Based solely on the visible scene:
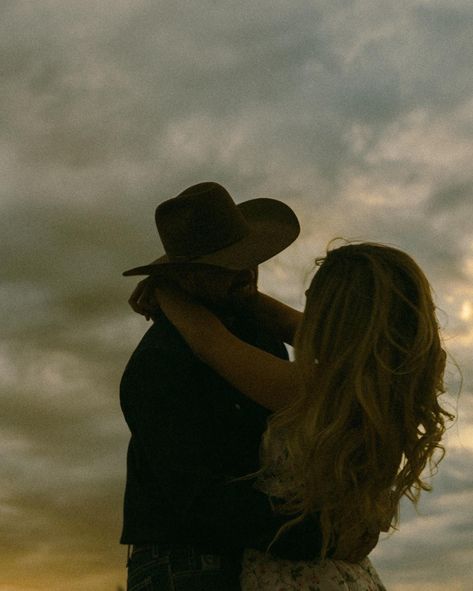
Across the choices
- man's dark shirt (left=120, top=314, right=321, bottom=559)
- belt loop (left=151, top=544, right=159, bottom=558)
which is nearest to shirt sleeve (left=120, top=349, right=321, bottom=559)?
man's dark shirt (left=120, top=314, right=321, bottom=559)

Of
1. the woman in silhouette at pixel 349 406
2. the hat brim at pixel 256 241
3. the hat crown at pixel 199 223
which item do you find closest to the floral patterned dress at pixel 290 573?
the woman in silhouette at pixel 349 406

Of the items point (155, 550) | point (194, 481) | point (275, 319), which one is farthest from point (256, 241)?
point (155, 550)

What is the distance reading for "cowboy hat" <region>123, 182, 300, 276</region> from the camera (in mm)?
5133

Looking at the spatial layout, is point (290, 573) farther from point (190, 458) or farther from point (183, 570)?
point (190, 458)

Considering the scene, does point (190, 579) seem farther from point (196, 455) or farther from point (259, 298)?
point (259, 298)

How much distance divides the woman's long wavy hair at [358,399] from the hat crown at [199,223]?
A: 38.3 inches

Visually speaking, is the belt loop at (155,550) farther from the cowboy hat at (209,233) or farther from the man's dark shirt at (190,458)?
the cowboy hat at (209,233)

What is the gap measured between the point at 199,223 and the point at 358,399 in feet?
5.09

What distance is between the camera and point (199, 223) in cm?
536

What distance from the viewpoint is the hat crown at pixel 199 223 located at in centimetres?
527

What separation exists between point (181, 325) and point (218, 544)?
1.03 meters

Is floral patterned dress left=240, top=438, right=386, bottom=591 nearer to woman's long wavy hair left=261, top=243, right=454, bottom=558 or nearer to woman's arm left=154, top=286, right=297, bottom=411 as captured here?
woman's long wavy hair left=261, top=243, right=454, bottom=558

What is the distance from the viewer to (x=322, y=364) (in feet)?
14.3

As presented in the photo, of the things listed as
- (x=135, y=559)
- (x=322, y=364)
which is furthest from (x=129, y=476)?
(x=322, y=364)
